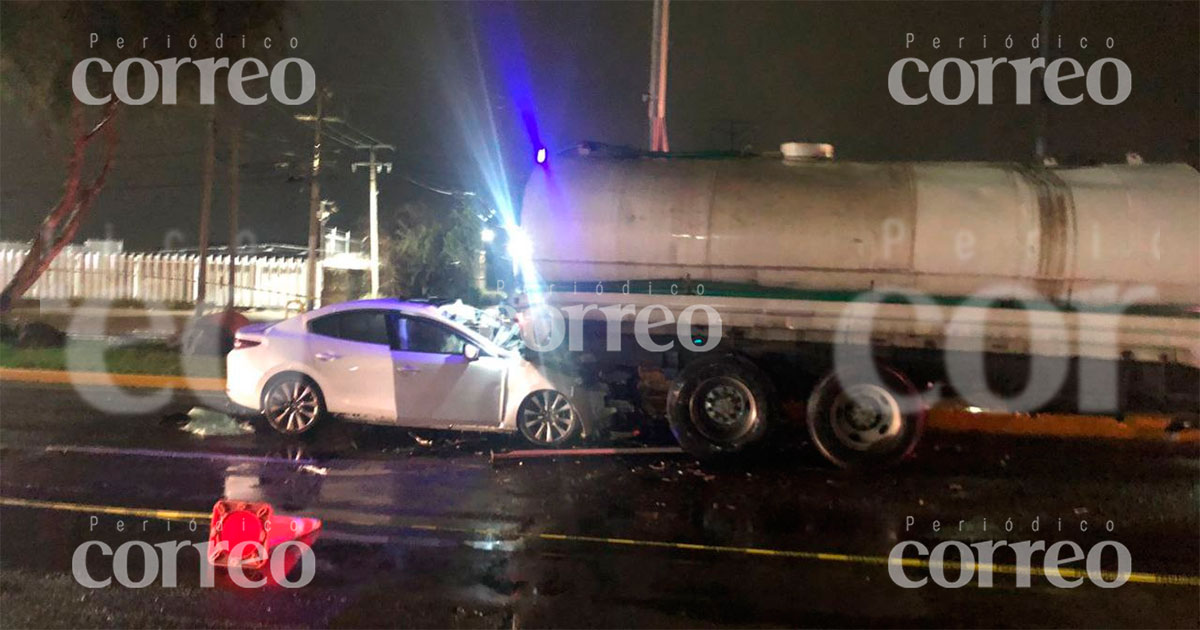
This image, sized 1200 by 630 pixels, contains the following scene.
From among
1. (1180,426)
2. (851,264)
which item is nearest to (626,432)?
(851,264)

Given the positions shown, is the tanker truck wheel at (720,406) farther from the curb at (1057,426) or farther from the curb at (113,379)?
the curb at (113,379)

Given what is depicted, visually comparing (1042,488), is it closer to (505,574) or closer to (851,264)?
(851,264)

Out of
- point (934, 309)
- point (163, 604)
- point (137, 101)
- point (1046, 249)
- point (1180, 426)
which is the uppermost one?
point (137, 101)

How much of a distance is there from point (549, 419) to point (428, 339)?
1.47m

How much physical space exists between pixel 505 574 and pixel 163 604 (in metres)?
1.95

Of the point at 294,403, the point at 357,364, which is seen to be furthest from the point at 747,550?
the point at 294,403

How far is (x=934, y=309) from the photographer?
22.8ft

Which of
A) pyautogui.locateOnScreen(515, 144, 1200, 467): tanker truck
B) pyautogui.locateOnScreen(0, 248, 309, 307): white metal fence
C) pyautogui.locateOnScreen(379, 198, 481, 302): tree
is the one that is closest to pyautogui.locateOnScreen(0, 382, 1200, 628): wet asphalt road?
pyautogui.locateOnScreen(515, 144, 1200, 467): tanker truck

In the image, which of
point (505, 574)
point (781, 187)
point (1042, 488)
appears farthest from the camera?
point (781, 187)

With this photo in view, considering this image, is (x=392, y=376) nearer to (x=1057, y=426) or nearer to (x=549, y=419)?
(x=549, y=419)

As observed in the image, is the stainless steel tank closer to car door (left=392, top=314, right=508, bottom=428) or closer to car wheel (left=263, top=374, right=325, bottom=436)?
car door (left=392, top=314, right=508, bottom=428)

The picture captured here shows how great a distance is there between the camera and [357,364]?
7.74 metres

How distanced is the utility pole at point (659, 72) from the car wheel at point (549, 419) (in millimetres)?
5046

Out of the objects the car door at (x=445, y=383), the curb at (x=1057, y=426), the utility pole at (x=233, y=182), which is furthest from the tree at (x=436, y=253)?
the curb at (x=1057, y=426)
